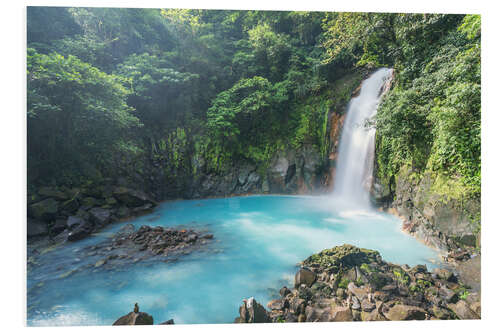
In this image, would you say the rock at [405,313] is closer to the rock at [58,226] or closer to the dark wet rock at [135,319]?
the dark wet rock at [135,319]

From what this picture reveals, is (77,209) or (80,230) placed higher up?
(77,209)

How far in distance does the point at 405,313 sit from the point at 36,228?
429cm

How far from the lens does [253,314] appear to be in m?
1.87

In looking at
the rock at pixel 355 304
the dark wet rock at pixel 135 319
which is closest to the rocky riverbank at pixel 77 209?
the dark wet rock at pixel 135 319

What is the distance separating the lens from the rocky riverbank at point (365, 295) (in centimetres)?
191

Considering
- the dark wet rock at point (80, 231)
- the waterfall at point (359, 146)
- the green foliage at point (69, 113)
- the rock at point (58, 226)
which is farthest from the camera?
the waterfall at point (359, 146)

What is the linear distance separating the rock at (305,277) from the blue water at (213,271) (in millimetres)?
134

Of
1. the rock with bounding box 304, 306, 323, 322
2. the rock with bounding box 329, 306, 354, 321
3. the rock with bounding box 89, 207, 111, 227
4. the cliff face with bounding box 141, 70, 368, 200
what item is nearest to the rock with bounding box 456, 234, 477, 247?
the rock with bounding box 329, 306, 354, 321

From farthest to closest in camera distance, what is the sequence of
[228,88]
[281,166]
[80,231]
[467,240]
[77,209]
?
[281,166] → [228,88] → [77,209] → [80,231] → [467,240]

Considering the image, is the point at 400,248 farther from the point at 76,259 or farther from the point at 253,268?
the point at 76,259

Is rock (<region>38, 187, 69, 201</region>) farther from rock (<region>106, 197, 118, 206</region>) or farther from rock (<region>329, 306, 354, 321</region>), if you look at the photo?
rock (<region>329, 306, 354, 321</region>)

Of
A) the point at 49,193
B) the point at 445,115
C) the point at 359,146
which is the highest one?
the point at 445,115

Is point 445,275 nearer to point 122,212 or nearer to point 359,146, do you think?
point 359,146

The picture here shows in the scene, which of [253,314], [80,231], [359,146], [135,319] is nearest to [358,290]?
[253,314]
